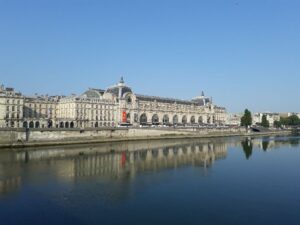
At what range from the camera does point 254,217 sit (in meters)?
18.5

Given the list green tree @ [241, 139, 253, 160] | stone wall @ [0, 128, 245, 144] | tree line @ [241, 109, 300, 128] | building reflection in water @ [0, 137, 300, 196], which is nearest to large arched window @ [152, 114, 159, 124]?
stone wall @ [0, 128, 245, 144]

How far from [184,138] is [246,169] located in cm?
4778

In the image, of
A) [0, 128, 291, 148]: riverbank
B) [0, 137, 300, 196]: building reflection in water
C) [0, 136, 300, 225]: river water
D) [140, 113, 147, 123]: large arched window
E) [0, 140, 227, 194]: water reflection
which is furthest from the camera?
[140, 113, 147, 123]: large arched window

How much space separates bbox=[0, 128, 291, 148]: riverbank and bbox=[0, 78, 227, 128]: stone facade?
10.5m

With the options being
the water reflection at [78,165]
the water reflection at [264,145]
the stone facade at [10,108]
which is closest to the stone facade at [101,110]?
the stone facade at [10,108]

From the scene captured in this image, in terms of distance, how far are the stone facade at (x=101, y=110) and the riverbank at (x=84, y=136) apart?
10506mm

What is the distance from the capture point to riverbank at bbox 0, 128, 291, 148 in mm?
51625

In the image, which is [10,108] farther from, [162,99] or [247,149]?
[162,99]

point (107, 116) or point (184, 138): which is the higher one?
point (107, 116)

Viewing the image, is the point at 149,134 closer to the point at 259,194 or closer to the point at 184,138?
the point at 184,138

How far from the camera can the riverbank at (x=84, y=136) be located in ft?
169

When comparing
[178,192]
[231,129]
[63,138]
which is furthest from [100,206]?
[231,129]

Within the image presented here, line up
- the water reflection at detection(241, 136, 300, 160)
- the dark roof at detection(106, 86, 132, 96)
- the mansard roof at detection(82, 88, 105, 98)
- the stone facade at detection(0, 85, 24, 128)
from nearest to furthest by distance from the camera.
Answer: the water reflection at detection(241, 136, 300, 160) → the stone facade at detection(0, 85, 24, 128) → the mansard roof at detection(82, 88, 105, 98) → the dark roof at detection(106, 86, 132, 96)

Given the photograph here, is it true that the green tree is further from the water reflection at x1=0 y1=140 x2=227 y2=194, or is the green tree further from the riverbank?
the riverbank
